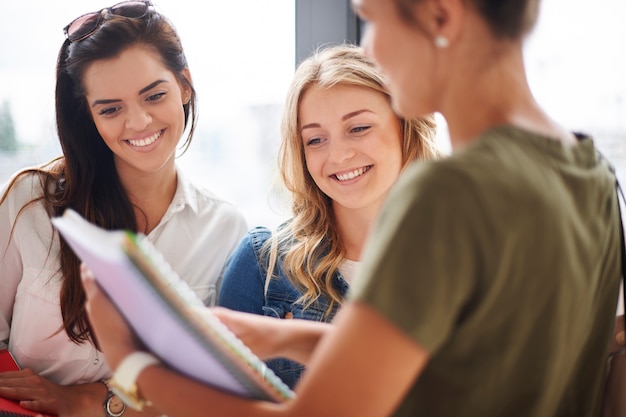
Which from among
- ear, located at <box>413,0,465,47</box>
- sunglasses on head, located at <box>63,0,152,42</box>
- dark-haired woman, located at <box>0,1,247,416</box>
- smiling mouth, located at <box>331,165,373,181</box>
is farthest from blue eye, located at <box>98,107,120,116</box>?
ear, located at <box>413,0,465,47</box>

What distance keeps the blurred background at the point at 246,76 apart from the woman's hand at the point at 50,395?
682 mm

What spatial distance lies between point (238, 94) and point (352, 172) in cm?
73

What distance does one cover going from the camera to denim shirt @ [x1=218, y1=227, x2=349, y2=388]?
1.61m

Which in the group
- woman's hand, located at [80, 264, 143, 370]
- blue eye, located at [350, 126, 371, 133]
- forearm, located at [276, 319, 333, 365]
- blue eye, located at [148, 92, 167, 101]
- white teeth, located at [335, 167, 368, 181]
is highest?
blue eye, located at [148, 92, 167, 101]

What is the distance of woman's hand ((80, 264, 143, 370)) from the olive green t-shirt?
344 mm

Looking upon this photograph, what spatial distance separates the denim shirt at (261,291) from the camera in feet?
5.29

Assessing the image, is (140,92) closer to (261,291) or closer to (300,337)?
(261,291)

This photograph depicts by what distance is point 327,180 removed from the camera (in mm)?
1640

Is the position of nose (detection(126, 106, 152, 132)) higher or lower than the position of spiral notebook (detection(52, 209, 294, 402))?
higher

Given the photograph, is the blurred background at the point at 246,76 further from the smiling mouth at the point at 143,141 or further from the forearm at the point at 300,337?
the forearm at the point at 300,337

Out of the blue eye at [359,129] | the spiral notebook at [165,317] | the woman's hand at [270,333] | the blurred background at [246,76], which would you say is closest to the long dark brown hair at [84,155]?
the blurred background at [246,76]

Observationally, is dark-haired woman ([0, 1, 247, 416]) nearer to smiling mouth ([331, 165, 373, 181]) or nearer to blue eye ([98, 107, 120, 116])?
blue eye ([98, 107, 120, 116])

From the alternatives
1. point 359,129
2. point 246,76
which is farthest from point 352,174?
point 246,76

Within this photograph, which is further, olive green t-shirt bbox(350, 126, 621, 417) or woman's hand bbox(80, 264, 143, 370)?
woman's hand bbox(80, 264, 143, 370)
